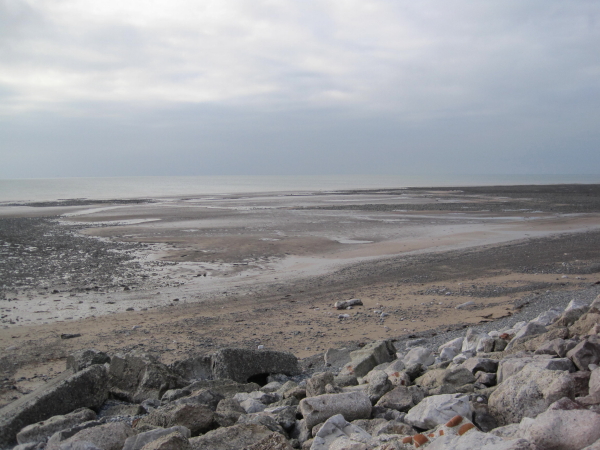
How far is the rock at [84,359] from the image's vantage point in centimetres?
669

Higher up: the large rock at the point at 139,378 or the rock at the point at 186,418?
the rock at the point at 186,418

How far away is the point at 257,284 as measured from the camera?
1438 cm

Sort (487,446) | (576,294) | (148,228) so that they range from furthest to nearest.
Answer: (148,228) < (576,294) < (487,446)

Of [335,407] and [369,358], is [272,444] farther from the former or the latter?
[369,358]

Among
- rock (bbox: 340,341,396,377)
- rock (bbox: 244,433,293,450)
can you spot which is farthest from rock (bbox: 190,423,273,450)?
rock (bbox: 340,341,396,377)

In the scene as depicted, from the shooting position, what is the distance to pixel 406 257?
60.1 feet

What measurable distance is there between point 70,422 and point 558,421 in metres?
4.66

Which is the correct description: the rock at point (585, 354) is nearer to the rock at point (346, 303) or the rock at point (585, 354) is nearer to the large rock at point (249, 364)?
the large rock at point (249, 364)

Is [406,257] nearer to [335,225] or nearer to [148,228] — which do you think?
[335,225]

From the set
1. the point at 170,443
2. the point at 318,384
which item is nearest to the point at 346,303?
the point at 318,384

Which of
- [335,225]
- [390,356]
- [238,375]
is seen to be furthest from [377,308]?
[335,225]

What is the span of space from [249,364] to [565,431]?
4.64 meters

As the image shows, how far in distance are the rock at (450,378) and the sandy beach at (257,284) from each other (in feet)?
11.9

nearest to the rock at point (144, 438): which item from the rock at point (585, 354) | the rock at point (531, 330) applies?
the rock at point (585, 354)
